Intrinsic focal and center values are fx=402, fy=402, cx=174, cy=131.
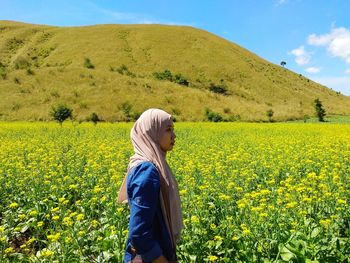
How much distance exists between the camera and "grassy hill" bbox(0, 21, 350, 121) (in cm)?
5400

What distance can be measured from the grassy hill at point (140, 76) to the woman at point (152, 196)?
45.5 m

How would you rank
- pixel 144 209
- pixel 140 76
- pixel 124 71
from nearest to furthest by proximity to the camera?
pixel 144 209
pixel 140 76
pixel 124 71

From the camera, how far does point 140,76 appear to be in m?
71.2

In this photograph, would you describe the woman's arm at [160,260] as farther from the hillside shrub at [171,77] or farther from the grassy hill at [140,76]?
the hillside shrub at [171,77]

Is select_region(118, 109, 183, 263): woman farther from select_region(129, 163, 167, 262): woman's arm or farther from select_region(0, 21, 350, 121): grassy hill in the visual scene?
select_region(0, 21, 350, 121): grassy hill

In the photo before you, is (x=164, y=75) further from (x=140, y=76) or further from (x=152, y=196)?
(x=152, y=196)

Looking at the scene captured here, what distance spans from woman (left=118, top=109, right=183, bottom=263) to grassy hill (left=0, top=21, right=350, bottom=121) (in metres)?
45.5

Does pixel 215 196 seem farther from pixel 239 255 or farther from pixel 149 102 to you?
pixel 149 102

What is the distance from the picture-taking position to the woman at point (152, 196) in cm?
274

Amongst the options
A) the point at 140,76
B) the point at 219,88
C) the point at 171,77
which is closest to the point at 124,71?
the point at 140,76

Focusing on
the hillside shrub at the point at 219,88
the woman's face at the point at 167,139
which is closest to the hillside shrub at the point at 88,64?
the hillside shrub at the point at 219,88

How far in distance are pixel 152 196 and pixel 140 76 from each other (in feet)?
228

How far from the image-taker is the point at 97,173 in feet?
28.2

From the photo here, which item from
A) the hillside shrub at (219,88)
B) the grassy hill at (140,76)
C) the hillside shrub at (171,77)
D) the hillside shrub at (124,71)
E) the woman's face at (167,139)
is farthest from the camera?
the hillside shrub at (219,88)
